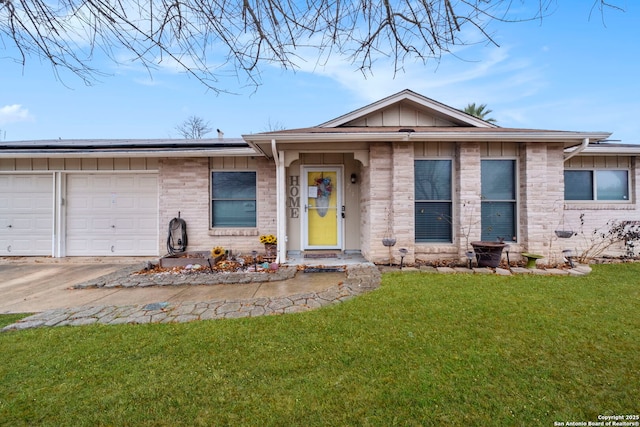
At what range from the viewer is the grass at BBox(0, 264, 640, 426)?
68.7 inches

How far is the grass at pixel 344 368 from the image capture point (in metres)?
1.75

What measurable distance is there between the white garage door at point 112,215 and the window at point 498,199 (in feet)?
26.4

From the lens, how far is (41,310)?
140 inches

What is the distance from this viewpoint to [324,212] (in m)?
7.01

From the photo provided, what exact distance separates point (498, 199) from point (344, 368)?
210 inches

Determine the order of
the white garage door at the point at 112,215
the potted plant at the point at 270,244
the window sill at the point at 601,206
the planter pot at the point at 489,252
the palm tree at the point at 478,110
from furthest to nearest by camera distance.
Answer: the palm tree at the point at 478,110 < the white garage door at the point at 112,215 < the window sill at the point at 601,206 < the potted plant at the point at 270,244 < the planter pot at the point at 489,252

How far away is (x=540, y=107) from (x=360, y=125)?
647 cm

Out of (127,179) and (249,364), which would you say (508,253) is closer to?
(249,364)

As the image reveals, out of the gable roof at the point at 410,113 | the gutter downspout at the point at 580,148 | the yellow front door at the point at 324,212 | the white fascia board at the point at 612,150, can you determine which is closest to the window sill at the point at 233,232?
the yellow front door at the point at 324,212

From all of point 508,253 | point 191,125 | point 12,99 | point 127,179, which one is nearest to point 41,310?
point 12,99

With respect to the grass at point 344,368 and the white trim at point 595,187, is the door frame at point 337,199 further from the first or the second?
the white trim at point 595,187

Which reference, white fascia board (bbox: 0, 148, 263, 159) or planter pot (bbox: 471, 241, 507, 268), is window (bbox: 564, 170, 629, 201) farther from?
white fascia board (bbox: 0, 148, 263, 159)

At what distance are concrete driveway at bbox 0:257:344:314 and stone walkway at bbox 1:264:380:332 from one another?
25 centimetres

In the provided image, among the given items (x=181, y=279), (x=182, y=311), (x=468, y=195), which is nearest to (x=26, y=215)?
(x=181, y=279)
